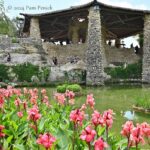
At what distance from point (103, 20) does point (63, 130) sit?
3121 centimetres

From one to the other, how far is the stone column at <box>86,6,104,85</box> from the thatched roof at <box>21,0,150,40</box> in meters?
0.74

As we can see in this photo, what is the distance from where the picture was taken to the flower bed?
3.50 m

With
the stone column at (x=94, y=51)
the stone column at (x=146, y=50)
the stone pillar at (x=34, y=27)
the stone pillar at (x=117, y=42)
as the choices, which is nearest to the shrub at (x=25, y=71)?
the stone column at (x=94, y=51)

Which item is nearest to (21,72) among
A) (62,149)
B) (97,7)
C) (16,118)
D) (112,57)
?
(97,7)

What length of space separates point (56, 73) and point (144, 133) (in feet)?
81.7

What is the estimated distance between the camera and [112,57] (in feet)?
114

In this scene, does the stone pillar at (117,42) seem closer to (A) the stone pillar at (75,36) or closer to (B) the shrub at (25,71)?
(A) the stone pillar at (75,36)

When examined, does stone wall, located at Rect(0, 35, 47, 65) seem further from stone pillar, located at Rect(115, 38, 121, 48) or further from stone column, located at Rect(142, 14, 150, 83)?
stone pillar, located at Rect(115, 38, 121, 48)

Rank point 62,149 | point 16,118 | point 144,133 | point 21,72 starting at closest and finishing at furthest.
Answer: point 144,133, point 62,149, point 16,118, point 21,72

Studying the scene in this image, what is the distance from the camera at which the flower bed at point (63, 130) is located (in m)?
3.50

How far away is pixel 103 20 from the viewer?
35.4m

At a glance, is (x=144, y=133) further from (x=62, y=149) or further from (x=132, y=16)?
(x=132, y=16)

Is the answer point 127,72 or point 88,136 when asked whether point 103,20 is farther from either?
point 88,136

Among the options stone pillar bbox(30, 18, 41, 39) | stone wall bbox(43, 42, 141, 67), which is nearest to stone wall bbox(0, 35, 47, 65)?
stone pillar bbox(30, 18, 41, 39)
